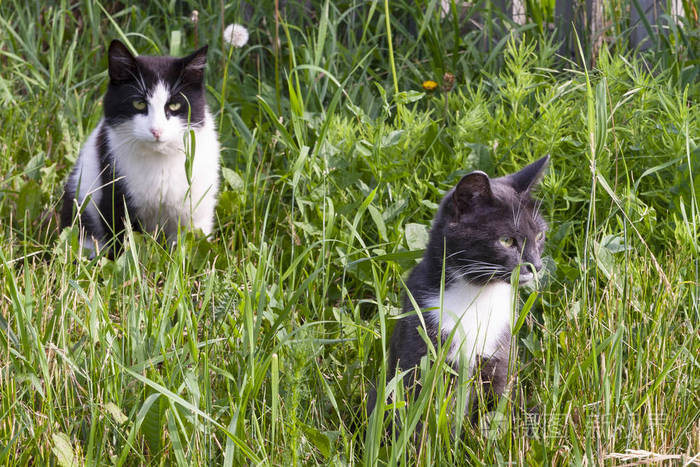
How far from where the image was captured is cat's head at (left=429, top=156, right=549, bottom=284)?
246 cm

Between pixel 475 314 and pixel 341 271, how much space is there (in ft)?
2.66

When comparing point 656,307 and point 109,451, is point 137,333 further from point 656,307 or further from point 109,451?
point 656,307

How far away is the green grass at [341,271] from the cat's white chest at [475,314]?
0.11 metres

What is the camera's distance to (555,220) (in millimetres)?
3150

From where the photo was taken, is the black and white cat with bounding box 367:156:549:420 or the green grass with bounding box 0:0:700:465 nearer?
the green grass with bounding box 0:0:700:465

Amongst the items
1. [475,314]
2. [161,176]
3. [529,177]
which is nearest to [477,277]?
[475,314]

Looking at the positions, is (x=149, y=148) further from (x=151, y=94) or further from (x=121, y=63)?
(x=121, y=63)

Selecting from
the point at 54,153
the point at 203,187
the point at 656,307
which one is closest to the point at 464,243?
the point at 656,307

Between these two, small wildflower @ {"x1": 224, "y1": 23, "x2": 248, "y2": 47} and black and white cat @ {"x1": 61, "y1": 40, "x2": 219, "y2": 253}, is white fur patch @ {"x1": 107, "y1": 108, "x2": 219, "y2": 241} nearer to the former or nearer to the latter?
black and white cat @ {"x1": 61, "y1": 40, "x2": 219, "y2": 253}

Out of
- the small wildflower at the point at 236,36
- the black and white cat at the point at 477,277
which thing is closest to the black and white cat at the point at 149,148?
→ the small wildflower at the point at 236,36

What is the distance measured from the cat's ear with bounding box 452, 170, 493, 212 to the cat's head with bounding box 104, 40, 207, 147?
131cm

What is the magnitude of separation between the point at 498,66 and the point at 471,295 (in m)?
2.11

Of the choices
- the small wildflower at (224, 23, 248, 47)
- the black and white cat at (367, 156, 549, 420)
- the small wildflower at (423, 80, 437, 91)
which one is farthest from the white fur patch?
the black and white cat at (367, 156, 549, 420)

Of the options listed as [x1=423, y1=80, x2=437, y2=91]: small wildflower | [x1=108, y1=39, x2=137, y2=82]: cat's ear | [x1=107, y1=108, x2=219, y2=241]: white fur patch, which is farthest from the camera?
[x1=423, y1=80, x2=437, y2=91]: small wildflower
